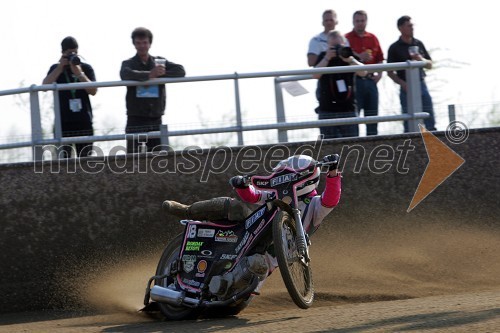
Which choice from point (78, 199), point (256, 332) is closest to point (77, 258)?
point (78, 199)

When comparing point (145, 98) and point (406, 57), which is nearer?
point (145, 98)

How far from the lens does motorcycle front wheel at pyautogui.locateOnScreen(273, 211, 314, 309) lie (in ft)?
26.0

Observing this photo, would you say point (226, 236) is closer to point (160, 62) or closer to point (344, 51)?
point (160, 62)

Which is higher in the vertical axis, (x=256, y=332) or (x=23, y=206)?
→ (x=23, y=206)

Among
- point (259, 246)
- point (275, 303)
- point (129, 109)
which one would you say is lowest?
point (275, 303)

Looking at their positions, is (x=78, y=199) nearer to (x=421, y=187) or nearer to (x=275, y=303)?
(x=275, y=303)

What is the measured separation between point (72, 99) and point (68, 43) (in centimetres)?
70

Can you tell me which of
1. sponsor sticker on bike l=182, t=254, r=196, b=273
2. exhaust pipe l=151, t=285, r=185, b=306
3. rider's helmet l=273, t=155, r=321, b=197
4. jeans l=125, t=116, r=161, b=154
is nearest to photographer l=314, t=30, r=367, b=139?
jeans l=125, t=116, r=161, b=154

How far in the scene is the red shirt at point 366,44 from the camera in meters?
12.3

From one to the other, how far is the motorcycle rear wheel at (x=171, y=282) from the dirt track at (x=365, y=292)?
17cm

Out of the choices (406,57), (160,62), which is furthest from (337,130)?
(160,62)

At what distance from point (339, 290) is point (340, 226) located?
4.08ft

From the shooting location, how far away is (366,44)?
487 inches

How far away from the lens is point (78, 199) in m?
10.6
